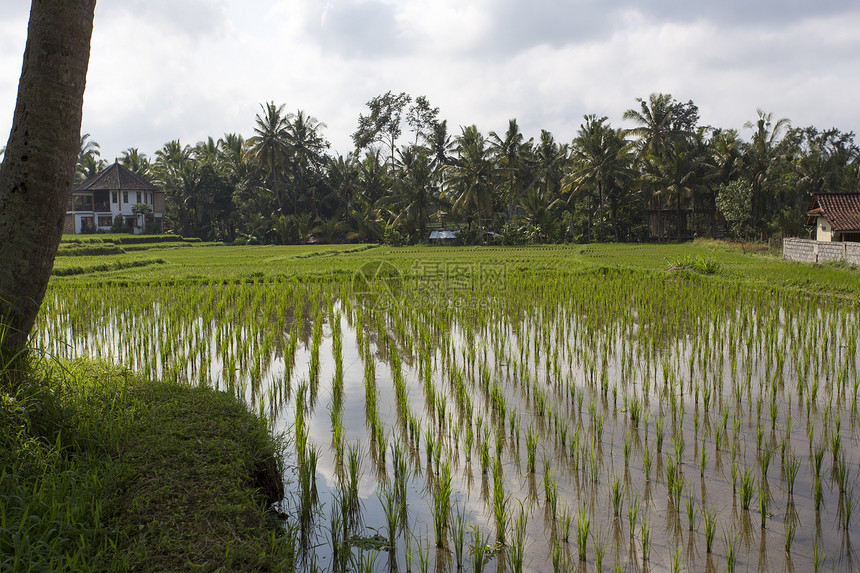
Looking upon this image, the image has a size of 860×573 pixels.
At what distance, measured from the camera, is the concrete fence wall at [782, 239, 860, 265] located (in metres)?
12.9

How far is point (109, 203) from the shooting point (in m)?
33.1

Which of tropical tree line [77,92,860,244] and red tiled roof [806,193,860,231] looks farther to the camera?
tropical tree line [77,92,860,244]

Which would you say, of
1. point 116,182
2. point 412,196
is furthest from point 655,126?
point 116,182

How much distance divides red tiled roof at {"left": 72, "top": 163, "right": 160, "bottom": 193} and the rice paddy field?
25.7 m

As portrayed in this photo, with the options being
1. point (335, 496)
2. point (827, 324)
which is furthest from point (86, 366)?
point (827, 324)

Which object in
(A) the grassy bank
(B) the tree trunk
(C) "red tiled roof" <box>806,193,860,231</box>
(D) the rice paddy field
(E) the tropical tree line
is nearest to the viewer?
(A) the grassy bank

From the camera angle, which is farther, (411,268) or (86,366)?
(411,268)

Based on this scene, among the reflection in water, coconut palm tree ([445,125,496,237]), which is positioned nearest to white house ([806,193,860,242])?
the reflection in water

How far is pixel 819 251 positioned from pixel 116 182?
32.4m

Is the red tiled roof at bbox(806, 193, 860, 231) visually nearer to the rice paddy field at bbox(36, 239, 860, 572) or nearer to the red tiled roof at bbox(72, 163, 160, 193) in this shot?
the rice paddy field at bbox(36, 239, 860, 572)

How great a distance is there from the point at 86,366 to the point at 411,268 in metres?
10.8

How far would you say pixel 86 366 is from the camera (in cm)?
414

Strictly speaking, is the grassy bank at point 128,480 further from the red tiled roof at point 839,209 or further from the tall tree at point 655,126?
the tall tree at point 655,126

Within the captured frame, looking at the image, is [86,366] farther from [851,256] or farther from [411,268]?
[851,256]
